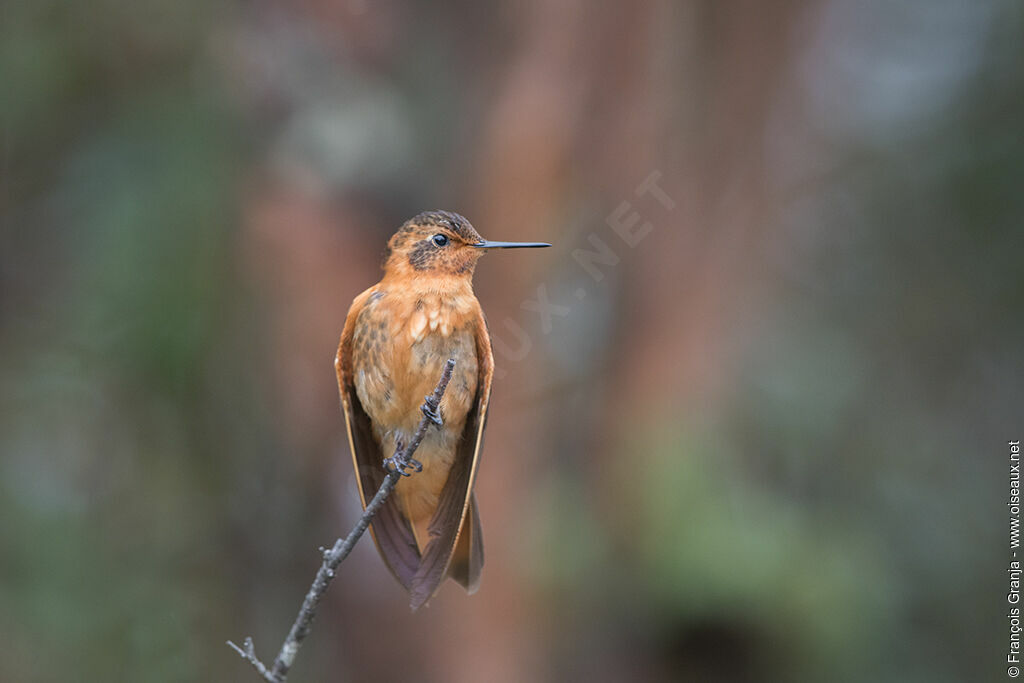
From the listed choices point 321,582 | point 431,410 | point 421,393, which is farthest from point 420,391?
point 321,582

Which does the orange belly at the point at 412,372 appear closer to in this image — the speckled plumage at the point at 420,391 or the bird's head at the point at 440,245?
the speckled plumage at the point at 420,391

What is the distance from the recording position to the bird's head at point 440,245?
230 cm

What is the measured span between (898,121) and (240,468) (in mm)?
5636

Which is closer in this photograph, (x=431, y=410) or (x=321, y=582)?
(x=321, y=582)

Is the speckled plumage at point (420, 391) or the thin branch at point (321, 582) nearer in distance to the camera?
the thin branch at point (321, 582)

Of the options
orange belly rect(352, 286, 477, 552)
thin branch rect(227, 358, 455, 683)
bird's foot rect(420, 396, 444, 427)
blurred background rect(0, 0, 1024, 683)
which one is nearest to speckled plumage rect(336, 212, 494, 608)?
orange belly rect(352, 286, 477, 552)

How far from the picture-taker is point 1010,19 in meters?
7.21

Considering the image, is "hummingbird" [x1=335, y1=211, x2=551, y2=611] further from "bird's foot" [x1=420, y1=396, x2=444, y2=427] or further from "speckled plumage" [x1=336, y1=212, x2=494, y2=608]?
"bird's foot" [x1=420, y1=396, x2=444, y2=427]

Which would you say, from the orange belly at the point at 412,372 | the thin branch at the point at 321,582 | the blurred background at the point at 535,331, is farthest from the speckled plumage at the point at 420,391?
the blurred background at the point at 535,331

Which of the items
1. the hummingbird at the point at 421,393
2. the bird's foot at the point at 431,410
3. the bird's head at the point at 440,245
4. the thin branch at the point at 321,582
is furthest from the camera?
the hummingbird at the point at 421,393

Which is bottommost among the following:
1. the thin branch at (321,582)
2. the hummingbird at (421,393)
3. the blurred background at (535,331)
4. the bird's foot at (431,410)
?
the thin branch at (321,582)

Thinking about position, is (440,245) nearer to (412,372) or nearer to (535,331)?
(412,372)

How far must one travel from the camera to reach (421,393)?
8.76 feet

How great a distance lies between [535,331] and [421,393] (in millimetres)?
3186
